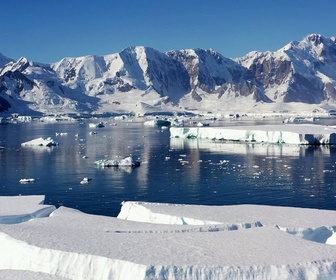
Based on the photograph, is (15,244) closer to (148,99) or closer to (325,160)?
(325,160)

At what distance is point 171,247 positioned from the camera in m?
12.6

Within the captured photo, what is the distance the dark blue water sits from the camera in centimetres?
2503

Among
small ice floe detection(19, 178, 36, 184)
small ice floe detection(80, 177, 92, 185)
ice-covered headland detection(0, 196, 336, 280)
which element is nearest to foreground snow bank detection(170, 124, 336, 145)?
small ice floe detection(80, 177, 92, 185)

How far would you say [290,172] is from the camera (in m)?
32.4

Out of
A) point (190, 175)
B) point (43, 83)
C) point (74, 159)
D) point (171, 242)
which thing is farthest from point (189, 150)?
point (43, 83)

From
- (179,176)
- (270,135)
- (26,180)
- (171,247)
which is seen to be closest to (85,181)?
(26,180)

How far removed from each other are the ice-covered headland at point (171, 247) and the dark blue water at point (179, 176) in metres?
6.71

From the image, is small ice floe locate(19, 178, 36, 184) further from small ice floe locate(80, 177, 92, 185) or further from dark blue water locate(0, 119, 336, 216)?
small ice floe locate(80, 177, 92, 185)

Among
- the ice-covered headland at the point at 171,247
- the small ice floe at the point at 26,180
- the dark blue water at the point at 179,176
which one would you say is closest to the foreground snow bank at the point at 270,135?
the dark blue water at the point at 179,176

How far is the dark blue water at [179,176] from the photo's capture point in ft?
82.1

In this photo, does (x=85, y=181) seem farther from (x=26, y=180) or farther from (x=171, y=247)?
(x=171, y=247)

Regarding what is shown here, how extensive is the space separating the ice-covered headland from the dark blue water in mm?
6707

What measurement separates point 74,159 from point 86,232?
25.9 meters

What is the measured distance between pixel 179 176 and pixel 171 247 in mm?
18935
